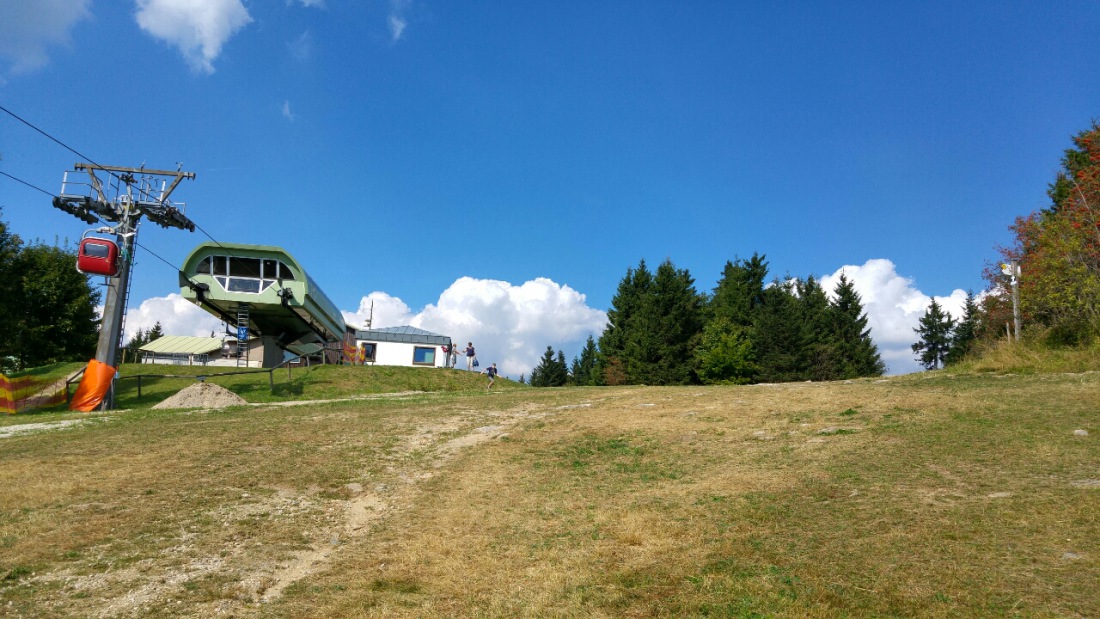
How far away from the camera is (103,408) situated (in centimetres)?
2509

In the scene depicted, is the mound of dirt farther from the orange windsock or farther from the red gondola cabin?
the red gondola cabin

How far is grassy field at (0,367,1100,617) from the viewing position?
272 inches

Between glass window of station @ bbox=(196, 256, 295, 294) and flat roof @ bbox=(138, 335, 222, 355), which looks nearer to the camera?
glass window of station @ bbox=(196, 256, 295, 294)

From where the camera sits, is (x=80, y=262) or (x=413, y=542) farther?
(x=80, y=262)

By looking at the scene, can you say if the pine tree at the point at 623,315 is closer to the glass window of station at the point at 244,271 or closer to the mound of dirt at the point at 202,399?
the glass window of station at the point at 244,271

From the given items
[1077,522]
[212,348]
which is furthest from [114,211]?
[212,348]

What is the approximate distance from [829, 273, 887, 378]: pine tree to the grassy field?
151 ft

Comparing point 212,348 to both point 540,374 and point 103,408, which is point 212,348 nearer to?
point 540,374

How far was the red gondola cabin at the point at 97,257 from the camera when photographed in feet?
84.7

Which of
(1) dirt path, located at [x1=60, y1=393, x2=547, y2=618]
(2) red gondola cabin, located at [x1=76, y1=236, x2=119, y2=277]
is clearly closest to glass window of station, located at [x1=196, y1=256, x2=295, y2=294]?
(2) red gondola cabin, located at [x1=76, y1=236, x2=119, y2=277]

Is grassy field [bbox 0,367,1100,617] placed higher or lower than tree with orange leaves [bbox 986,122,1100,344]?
lower

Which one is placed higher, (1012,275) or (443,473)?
(1012,275)

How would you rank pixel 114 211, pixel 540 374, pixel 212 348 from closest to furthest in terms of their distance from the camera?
pixel 114 211 < pixel 212 348 < pixel 540 374

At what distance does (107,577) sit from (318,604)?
299cm
